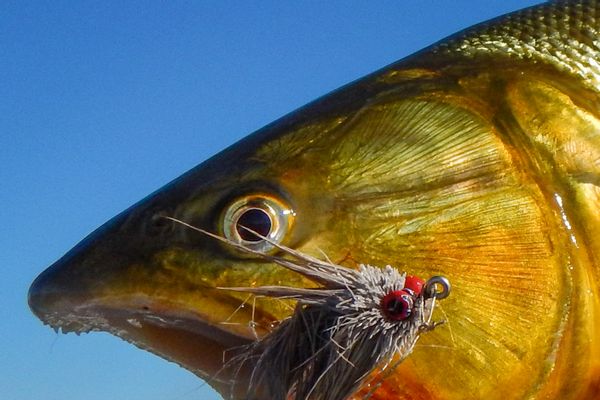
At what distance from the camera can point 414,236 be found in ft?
11.2

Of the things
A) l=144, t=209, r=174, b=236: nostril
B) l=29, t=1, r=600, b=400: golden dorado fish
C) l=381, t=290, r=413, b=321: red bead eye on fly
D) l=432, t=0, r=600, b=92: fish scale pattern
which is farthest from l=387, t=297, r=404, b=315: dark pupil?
l=432, t=0, r=600, b=92: fish scale pattern

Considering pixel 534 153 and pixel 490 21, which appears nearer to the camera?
pixel 534 153

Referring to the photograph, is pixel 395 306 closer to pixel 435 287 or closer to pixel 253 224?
pixel 435 287

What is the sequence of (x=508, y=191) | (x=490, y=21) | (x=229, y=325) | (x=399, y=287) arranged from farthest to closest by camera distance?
(x=490, y=21), (x=508, y=191), (x=229, y=325), (x=399, y=287)

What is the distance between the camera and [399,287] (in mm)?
2842

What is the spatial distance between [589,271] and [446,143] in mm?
642

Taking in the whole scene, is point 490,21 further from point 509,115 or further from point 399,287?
point 399,287

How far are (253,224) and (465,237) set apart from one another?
2.30ft

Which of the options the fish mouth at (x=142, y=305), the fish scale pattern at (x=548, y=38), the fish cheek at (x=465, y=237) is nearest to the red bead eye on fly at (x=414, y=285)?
the fish cheek at (x=465, y=237)

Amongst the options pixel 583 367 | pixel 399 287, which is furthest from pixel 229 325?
pixel 583 367

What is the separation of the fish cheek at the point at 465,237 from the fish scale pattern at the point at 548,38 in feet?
1.44

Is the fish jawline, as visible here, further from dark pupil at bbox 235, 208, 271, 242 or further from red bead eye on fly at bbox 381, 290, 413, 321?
red bead eye on fly at bbox 381, 290, 413, 321

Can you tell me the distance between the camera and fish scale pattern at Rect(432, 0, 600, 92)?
151 inches

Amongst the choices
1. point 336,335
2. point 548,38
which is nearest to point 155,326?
point 336,335
